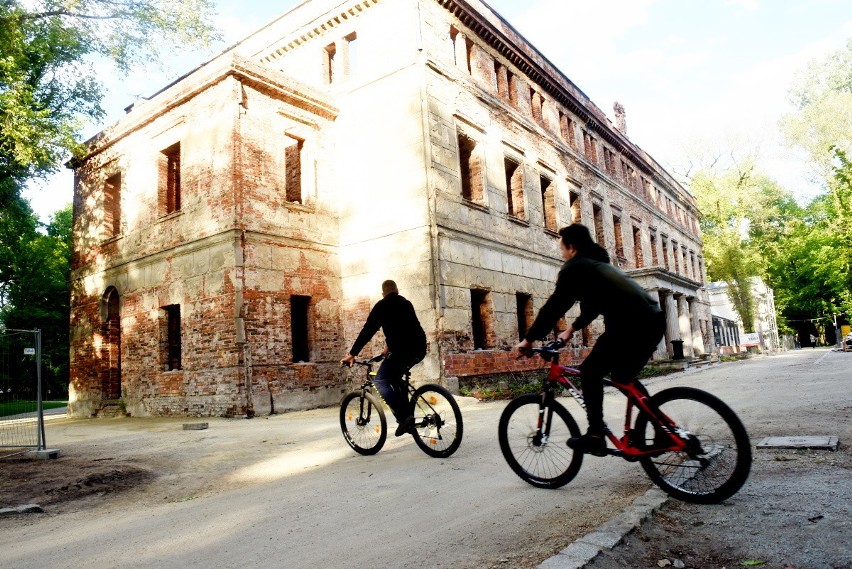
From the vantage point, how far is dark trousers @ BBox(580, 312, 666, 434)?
363 centimetres

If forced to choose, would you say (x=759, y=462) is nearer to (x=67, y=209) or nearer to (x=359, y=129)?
(x=359, y=129)

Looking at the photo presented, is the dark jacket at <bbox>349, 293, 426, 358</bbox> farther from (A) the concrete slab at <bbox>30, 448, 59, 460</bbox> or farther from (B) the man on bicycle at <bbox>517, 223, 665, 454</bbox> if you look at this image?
(A) the concrete slab at <bbox>30, 448, 59, 460</bbox>

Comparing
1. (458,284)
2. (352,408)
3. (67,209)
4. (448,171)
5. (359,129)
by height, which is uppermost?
(67,209)

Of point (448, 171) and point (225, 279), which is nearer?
point (225, 279)

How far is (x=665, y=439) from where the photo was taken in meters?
3.56

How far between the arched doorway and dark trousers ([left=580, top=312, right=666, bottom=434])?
54.3ft

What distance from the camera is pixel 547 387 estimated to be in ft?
13.6

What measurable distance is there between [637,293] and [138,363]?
1496cm

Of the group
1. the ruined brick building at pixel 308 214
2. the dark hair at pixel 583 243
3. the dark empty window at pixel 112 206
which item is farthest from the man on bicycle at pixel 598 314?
the dark empty window at pixel 112 206

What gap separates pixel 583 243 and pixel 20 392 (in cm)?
799

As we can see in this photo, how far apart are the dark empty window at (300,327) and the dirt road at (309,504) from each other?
6.34 metres

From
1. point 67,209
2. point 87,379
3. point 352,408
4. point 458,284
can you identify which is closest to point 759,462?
point 352,408

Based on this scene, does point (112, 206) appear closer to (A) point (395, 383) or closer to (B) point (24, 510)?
(B) point (24, 510)

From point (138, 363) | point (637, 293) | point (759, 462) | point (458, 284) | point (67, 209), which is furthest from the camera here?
point (67, 209)
